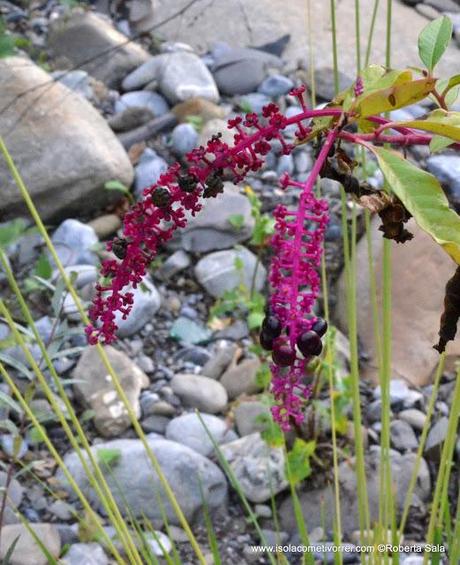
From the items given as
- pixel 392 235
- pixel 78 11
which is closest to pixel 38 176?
pixel 78 11

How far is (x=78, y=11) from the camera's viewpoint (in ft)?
9.91

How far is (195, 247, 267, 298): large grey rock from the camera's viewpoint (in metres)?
2.12

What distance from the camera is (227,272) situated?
2121mm

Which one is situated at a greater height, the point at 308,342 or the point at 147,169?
the point at 308,342

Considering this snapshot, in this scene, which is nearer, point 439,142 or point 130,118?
point 439,142

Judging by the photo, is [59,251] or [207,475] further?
[59,251]

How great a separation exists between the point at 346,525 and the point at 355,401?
94 centimetres

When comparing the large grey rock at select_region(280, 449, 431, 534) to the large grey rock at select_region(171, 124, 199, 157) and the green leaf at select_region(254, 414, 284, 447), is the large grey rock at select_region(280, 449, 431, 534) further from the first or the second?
the large grey rock at select_region(171, 124, 199, 157)

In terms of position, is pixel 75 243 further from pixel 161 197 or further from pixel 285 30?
pixel 161 197

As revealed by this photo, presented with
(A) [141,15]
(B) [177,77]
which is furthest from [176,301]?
(A) [141,15]

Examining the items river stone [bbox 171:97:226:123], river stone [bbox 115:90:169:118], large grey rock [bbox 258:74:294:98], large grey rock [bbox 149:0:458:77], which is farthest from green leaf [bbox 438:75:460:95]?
large grey rock [bbox 149:0:458:77]

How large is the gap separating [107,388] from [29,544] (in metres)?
0.43

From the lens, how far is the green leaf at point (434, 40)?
49 centimetres

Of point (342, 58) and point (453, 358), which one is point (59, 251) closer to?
point (453, 358)
